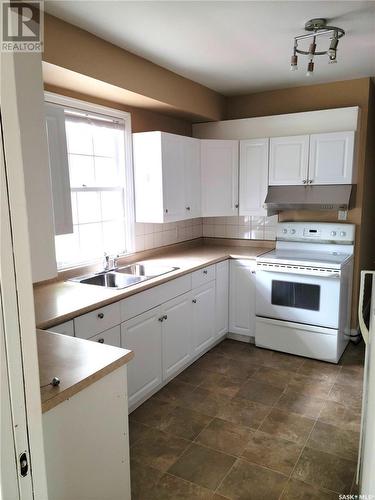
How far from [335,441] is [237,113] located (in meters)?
3.29

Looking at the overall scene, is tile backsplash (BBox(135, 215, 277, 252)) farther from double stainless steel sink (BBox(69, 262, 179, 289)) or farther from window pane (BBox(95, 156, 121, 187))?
window pane (BBox(95, 156, 121, 187))

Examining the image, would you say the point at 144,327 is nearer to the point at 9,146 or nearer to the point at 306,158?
the point at 9,146

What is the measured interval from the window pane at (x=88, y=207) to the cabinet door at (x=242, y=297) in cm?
142

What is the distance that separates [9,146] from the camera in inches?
32.7

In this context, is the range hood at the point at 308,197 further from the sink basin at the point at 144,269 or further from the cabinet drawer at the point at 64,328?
the cabinet drawer at the point at 64,328

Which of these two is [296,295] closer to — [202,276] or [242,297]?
[242,297]

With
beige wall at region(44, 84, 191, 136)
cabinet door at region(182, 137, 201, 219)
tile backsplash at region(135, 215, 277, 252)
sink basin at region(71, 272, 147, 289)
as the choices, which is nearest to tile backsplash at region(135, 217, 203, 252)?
tile backsplash at region(135, 215, 277, 252)

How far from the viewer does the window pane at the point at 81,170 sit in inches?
113

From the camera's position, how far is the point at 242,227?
4293 millimetres

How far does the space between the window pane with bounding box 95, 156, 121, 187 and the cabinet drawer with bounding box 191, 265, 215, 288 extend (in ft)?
3.43

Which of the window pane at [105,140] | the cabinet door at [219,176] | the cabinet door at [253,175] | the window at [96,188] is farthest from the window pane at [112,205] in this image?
the cabinet door at [253,175]

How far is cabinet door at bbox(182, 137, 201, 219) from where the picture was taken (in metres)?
3.60

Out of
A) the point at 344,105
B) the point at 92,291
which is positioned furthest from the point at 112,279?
the point at 344,105

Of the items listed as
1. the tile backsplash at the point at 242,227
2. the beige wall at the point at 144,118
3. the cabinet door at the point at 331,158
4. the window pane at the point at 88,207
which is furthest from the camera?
the tile backsplash at the point at 242,227
